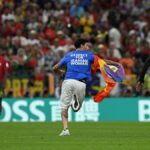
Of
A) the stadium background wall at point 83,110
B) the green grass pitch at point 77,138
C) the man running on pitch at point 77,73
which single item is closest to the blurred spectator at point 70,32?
the stadium background wall at point 83,110

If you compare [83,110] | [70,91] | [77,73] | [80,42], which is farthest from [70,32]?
[70,91]

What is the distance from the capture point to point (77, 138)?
1795cm

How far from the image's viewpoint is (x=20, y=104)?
96.8 feet

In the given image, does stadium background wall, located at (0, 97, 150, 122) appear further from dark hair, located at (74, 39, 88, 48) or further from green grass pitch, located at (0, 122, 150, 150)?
dark hair, located at (74, 39, 88, 48)

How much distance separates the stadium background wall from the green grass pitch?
6.56 m

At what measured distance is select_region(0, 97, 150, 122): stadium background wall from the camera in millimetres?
29484

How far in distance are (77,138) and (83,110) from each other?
473 inches

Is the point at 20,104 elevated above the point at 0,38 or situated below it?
below

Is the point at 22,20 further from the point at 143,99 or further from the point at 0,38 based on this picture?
the point at 143,99

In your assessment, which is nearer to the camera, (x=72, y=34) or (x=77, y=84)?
(x=77, y=84)

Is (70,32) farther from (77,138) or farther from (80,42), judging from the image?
(77,138)

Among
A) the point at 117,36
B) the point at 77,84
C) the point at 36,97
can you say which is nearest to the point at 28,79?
the point at 36,97

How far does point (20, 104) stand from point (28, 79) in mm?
1178

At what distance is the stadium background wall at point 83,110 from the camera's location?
96.7ft
